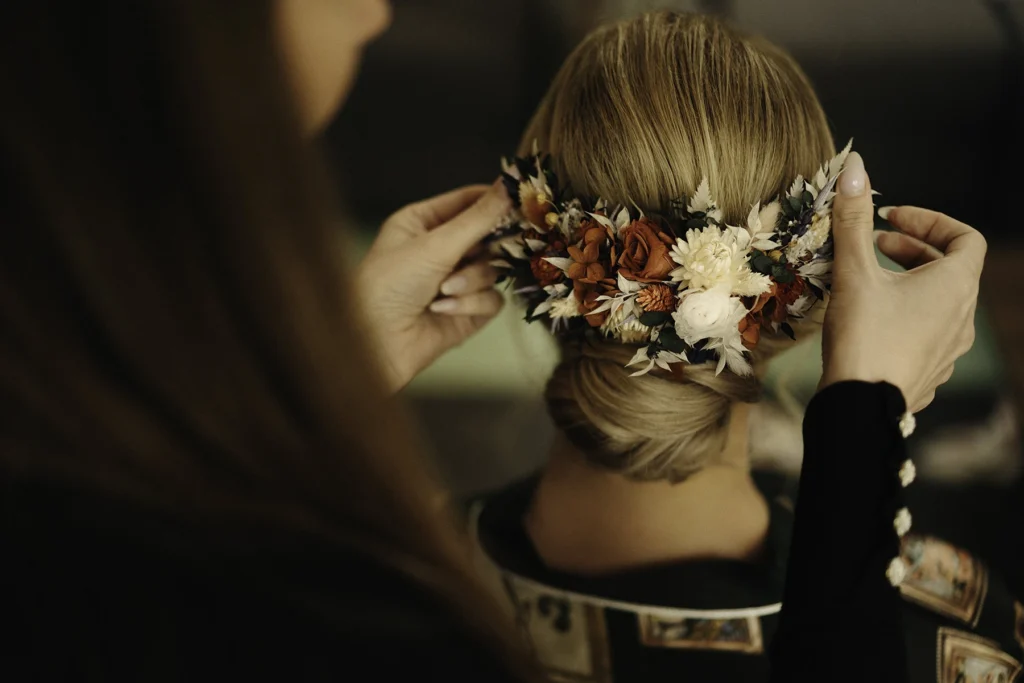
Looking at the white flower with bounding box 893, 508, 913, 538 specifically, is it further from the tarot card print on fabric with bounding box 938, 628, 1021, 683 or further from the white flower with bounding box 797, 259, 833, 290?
the tarot card print on fabric with bounding box 938, 628, 1021, 683

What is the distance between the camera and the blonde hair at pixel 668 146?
2.58 feet

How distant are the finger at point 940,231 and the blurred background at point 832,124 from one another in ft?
1.38

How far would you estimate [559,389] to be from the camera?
96cm

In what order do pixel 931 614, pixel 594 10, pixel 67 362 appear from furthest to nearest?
1. pixel 594 10
2. pixel 931 614
3. pixel 67 362

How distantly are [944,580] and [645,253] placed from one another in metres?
0.63

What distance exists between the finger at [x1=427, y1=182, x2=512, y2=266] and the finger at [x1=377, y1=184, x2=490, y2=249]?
0.23ft

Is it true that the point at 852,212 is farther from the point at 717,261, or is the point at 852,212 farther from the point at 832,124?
the point at 832,124

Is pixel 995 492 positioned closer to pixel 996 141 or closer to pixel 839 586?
pixel 996 141

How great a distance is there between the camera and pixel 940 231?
80cm

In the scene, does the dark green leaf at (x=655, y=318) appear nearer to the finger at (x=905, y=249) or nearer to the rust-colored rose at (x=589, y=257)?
the rust-colored rose at (x=589, y=257)

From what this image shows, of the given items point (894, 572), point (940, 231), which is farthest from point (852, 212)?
point (894, 572)

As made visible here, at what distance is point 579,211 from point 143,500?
553mm

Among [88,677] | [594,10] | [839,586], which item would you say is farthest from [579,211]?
[594,10]

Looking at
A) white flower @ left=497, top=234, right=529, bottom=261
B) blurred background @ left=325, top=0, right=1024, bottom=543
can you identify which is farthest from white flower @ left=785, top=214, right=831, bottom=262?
blurred background @ left=325, top=0, right=1024, bottom=543
